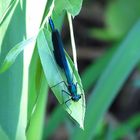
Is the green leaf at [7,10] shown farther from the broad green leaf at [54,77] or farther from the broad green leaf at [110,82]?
the broad green leaf at [110,82]

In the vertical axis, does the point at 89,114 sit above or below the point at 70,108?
below

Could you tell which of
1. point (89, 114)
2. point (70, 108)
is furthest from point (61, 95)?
point (89, 114)

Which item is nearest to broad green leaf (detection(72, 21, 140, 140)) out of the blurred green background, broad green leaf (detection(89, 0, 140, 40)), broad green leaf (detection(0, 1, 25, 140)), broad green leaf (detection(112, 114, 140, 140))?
the blurred green background

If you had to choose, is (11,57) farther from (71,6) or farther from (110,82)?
(110,82)

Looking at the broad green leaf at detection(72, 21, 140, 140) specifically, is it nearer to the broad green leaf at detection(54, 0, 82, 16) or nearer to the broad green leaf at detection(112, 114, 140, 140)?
the broad green leaf at detection(54, 0, 82, 16)

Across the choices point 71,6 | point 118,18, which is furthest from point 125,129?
point 71,6

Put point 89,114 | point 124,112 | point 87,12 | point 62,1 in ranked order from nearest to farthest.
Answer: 1. point 62,1
2. point 89,114
3. point 124,112
4. point 87,12

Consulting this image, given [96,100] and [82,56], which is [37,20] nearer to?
[96,100]

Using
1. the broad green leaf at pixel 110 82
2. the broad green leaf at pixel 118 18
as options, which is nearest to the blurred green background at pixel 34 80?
the broad green leaf at pixel 110 82
